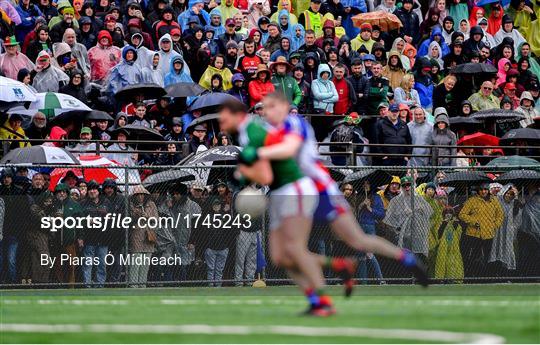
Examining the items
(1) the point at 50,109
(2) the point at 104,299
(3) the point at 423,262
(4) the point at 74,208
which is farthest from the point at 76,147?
(2) the point at 104,299

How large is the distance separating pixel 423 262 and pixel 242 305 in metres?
8.38

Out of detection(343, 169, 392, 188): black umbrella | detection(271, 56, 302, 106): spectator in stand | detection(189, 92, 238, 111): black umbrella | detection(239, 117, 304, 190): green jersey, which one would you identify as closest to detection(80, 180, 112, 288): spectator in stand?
detection(343, 169, 392, 188): black umbrella

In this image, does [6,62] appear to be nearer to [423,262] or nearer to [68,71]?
[68,71]

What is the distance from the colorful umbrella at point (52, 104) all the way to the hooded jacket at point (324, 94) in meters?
4.83

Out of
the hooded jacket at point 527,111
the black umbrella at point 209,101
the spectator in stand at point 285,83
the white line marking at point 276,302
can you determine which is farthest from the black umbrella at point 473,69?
the white line marking at point 276,302

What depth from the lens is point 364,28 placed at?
100ft

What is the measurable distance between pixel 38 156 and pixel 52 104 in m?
2.23

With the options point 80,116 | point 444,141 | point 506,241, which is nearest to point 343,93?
point 444,141

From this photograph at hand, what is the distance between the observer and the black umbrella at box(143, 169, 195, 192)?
22062 mm

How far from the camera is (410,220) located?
22.6 metres

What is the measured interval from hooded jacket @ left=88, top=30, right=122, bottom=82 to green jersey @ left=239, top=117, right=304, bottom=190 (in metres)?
14.8

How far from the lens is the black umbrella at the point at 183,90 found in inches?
1043

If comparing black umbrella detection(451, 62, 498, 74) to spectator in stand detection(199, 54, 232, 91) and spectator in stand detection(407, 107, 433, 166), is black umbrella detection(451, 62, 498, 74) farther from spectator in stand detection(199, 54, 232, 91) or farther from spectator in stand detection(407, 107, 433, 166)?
spectator in stand detection(199, 54, 232, 91)

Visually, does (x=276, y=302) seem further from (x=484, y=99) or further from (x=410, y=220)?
(x=484, y=99)
